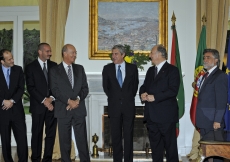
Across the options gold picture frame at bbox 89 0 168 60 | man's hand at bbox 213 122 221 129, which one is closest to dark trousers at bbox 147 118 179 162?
man's hand at bbox 213 122 221 129

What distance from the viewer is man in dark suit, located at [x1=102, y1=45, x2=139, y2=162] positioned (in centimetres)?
599

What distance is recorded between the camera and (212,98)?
512 centimetres

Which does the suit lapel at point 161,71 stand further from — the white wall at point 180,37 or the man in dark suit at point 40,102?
the white wall at point 180,37

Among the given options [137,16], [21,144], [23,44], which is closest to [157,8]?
[137,16]

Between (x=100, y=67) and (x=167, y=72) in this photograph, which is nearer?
(x=167, y=72)

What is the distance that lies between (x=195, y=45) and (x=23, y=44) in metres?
3.08

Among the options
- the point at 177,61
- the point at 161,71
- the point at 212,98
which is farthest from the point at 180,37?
the point at 212,98

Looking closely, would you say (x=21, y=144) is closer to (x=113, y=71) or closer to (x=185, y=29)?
(x=113, y=71)

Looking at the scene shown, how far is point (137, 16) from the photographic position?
288 inches

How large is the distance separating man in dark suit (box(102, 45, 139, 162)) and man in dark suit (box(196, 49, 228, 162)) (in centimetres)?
115

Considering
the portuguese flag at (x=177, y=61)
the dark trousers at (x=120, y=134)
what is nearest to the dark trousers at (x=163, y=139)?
the dark trousers at (x=120, y=134)

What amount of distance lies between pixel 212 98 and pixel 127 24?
8.72 ft

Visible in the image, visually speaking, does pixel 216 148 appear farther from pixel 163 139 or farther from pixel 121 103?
pixel 121 103

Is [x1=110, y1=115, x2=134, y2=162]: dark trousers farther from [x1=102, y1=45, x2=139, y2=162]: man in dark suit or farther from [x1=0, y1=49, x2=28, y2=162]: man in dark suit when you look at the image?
[x1=0, y1=49, x2=28, y2=162]: man in dark suit
